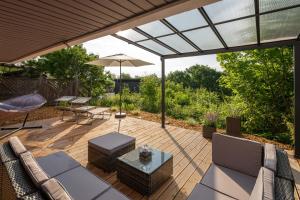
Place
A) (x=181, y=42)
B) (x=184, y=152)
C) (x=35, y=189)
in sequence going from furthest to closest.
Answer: (x=181, y=42)
(x=184, y=152)
(x=35, y=189)

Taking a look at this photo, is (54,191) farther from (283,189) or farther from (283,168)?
(283,168)

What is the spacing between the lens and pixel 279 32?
332cm

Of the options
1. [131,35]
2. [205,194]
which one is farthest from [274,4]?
[131,35]

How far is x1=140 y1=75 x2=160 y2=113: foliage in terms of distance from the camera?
1016cm

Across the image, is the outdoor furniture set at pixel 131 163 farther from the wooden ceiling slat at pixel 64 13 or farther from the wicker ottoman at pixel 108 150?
the wooden ceiling slat at pixel 64 13

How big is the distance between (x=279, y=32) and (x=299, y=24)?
45 cm

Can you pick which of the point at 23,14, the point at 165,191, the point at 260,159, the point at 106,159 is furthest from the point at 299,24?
the point at 23,14

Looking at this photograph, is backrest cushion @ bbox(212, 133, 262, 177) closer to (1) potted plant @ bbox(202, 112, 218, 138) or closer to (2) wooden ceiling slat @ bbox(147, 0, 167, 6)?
(2) wooden ceiling slat @ bbox(147, 0, 167, 6)

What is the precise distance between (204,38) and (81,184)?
12.5 feet

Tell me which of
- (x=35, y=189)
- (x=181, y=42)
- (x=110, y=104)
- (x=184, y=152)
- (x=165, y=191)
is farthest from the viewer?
(x=110, y=104)

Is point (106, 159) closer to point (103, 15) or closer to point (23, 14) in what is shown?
point (103, 15)

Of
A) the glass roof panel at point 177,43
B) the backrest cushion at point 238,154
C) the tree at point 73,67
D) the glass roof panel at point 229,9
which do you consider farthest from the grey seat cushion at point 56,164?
the tree at point 73,67

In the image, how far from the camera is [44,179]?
1.19m

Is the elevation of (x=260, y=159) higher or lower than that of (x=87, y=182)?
higher
